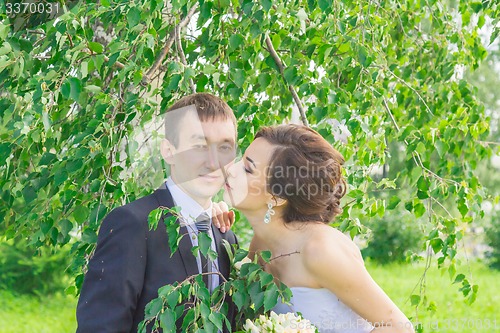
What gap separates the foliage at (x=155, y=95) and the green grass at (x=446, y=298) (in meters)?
2.00

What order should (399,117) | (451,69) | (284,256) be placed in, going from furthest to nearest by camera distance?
(399,117) < (451,69) < (284,256)

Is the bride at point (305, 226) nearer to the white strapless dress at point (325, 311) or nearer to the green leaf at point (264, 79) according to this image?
the white strapless dress at point (325, 311)

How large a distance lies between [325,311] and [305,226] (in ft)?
0.89

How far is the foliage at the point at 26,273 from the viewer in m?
7.73

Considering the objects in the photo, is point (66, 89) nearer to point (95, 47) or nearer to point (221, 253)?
point (95, 47)

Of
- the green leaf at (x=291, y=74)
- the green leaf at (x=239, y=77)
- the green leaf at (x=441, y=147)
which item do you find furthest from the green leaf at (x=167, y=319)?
the green leaf at (x=441, y=147)

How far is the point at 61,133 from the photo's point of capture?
2.97 metres

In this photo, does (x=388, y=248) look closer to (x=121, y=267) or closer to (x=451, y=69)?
(x=451, y=69)

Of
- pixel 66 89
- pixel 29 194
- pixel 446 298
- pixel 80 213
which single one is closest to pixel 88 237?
pixel 80 213

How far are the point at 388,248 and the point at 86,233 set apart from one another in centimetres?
858

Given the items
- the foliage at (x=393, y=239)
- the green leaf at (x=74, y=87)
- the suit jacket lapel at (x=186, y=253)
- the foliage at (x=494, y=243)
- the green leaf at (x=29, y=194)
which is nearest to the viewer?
the suit jacket lapel at (x=186, y=253)

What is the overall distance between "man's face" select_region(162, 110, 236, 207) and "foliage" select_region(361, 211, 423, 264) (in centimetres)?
869

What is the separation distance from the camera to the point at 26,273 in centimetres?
790

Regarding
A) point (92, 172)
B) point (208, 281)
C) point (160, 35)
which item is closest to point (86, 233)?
point (92, 172)
